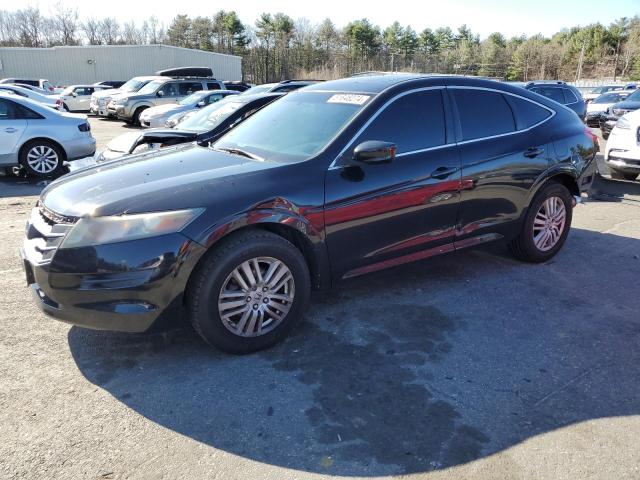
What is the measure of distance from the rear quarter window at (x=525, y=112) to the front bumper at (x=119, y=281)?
3.22 metres

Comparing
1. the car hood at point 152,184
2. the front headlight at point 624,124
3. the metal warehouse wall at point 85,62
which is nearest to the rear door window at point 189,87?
the front headlight at point 624,124

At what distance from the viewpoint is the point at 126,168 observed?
12.3 ft

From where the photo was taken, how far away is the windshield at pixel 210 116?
849 cm

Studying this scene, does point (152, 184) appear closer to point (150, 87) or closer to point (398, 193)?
point (398, 193)

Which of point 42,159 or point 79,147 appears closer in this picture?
point 42,159

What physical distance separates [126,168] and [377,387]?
231cm

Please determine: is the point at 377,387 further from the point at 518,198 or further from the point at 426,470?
the point at 518,198

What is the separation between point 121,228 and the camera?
2955 millimetres

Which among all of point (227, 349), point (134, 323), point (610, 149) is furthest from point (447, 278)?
point (610, 149)

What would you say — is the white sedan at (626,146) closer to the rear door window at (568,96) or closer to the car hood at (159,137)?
the rear door window at (568,96)

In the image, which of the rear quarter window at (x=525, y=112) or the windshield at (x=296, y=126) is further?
the rear quarter window at (x=525, y=112)

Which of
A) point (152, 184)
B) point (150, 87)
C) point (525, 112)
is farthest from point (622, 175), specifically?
point (150, 87)

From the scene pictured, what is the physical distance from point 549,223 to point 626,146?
4727 mm

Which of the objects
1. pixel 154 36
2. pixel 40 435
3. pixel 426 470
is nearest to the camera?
pixel 426 470
